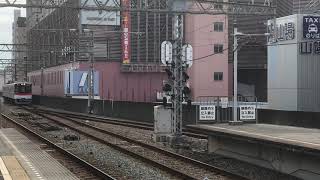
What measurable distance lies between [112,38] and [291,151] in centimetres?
5985

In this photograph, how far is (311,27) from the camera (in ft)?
135

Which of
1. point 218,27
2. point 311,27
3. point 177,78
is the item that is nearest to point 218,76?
point 218,27

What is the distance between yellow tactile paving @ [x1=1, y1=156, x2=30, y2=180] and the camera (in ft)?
45.9

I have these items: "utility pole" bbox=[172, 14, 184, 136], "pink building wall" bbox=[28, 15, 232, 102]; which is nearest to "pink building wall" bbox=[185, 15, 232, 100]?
"pink building wall" bbox=[28, 15, 232, 102]

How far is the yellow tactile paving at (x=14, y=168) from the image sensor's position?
13980 millimetres

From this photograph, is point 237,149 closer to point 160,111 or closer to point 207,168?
point 207,168

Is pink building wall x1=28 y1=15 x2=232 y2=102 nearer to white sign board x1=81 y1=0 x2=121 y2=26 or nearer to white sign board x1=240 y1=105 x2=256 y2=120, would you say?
white sign board x1=81 y1=0 x2=121 y2=26

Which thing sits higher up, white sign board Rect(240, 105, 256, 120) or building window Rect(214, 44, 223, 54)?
building window Rect(214, 44, 223, 54)

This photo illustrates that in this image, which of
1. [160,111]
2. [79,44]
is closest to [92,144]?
[160,111]

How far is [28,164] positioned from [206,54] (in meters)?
57.0

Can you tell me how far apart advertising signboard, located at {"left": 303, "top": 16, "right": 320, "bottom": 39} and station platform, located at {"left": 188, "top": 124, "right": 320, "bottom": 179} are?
77.2ft

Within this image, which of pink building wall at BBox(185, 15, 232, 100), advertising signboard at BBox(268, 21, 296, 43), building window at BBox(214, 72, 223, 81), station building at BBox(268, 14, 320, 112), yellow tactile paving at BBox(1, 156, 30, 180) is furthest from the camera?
building window at BBox(214, 72, 223, 81)

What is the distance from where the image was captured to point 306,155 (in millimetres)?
13852

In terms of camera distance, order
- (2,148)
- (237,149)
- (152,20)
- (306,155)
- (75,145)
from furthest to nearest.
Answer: (152,20), (75,145), (2,148), (237,149), (306,155)
